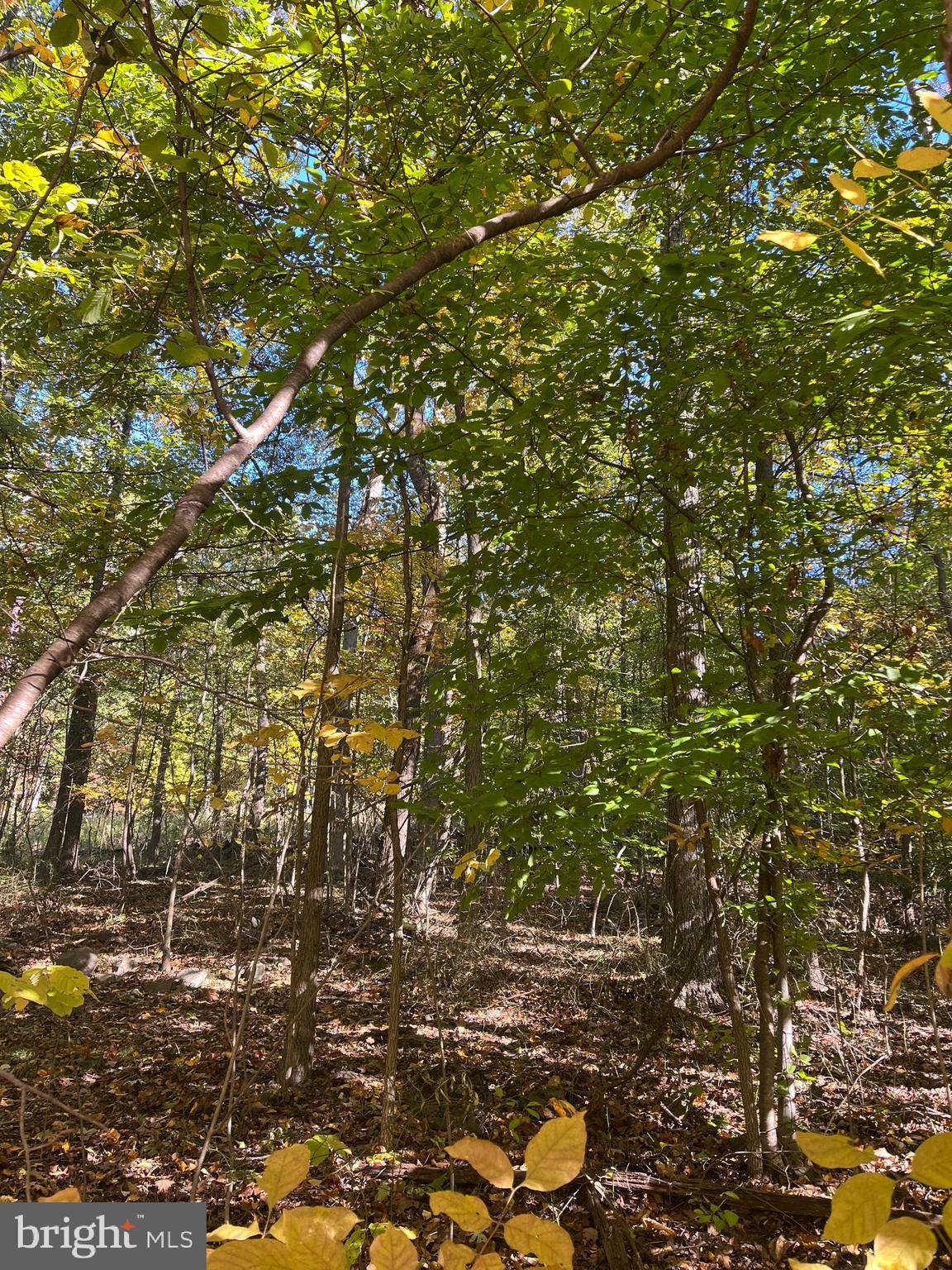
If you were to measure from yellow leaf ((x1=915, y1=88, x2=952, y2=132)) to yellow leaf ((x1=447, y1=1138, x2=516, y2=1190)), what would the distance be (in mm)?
982

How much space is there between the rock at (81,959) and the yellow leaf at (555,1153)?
8.43 m

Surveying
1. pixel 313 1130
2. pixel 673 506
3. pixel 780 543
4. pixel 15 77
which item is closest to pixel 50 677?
pixel 673 506

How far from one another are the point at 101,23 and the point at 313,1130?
5.06 meters

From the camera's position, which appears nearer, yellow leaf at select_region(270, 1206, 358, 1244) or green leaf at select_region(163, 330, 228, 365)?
yellow leaf at select_region(270, 1206, 358, 1244)

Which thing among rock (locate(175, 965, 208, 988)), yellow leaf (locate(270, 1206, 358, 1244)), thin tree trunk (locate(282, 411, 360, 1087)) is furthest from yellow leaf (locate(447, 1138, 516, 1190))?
rock (locate(175, 965, 208, 988))

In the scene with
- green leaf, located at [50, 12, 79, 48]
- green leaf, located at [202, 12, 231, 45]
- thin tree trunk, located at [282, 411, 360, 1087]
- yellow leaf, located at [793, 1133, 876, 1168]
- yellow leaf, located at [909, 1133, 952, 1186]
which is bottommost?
thin tree trunk, located at [282, 411, 360, 1087]

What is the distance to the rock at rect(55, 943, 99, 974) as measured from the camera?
7562 mm

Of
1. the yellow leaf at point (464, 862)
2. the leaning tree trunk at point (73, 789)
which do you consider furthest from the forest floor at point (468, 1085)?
the leaning tree trunk at point (73, 789)

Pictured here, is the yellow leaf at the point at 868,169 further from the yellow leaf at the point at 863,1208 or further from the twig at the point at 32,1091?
the twig at the point at 32,1091

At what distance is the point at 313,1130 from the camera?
Result: 410cm

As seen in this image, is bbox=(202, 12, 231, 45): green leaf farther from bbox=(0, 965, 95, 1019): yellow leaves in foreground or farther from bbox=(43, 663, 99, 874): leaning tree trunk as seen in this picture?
bbox=(43, 663, 99, 874): leaning tree trunk

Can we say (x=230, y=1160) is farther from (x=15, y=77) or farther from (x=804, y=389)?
(x=15, y=77)

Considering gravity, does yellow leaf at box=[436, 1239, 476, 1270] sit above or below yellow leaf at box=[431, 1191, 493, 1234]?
below

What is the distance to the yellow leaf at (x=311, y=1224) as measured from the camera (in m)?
0.68
